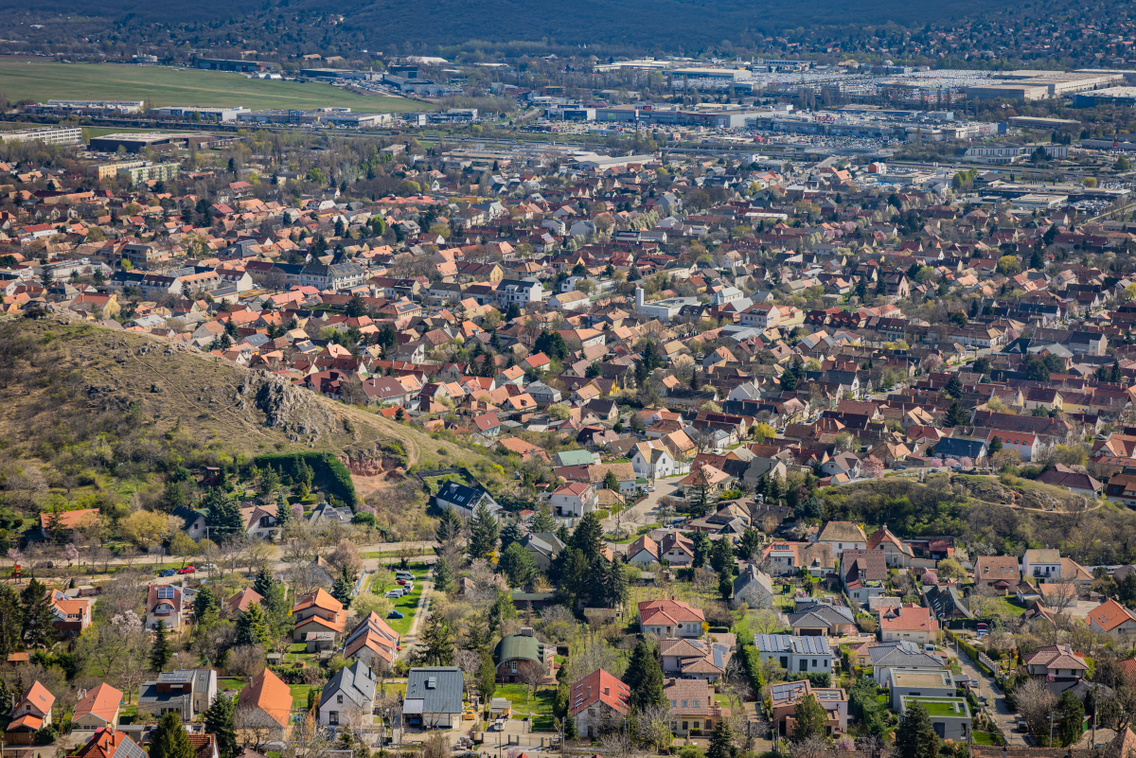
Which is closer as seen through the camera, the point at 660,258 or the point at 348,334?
the point at 348,334

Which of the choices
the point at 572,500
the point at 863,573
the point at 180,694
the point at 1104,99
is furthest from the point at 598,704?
the point at 1104,99

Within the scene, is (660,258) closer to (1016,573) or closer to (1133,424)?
(1133,424)

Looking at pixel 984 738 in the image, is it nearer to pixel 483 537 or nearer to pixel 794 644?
pixel 794 644

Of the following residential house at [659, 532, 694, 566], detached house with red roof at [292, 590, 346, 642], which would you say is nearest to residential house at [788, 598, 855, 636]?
residential house at [659, 532, 694, 566]

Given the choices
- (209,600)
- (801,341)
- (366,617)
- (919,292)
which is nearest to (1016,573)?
(366,617)

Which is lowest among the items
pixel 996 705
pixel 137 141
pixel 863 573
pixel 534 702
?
pixel 534 702

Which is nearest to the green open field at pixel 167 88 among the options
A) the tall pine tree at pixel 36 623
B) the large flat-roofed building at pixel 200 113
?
the large flat-roofed building at pixel 200 113

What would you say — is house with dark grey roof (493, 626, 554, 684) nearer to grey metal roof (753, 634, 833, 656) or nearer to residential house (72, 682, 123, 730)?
grey metal roof (753, 634, 833, 656)
